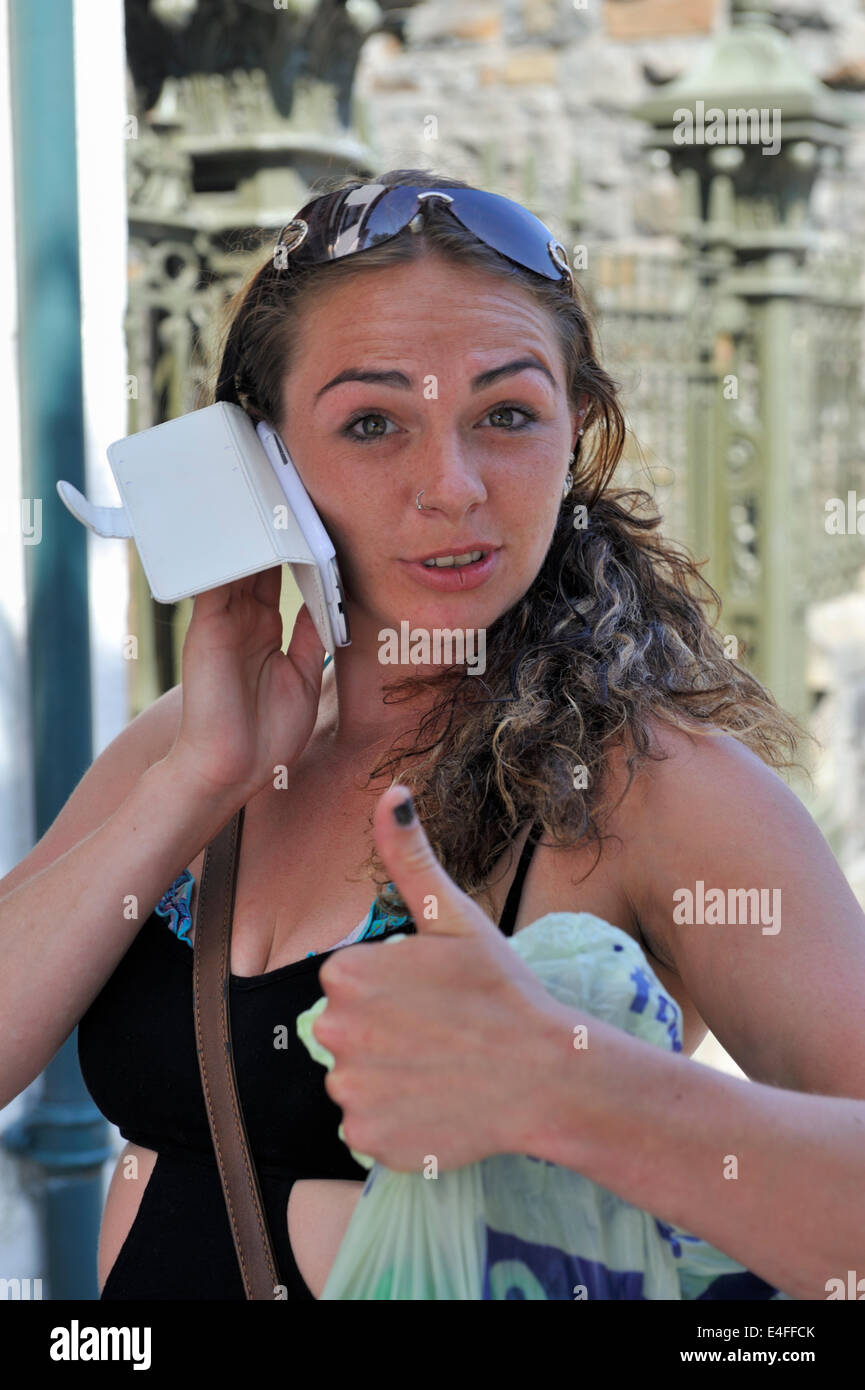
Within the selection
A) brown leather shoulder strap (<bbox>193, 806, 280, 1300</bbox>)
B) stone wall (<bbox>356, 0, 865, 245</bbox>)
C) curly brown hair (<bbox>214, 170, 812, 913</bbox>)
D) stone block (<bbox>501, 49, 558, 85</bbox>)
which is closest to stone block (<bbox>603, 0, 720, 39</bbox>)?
stone wall (<bbox>356, 0, 865, 245</bbox>)

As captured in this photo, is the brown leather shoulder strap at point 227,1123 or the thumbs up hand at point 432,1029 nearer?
the thumbs up hand at point 432,1029

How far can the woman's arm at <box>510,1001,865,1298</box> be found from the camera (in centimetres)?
112

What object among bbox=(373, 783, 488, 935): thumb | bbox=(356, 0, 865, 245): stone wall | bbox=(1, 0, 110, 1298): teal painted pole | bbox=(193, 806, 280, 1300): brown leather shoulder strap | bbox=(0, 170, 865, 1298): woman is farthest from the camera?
bbox=(356, 0, 865, 245): stone wall

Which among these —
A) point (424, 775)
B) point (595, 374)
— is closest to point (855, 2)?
point (595, 374)

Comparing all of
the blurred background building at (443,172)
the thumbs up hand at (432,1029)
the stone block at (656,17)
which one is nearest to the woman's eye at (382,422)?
the blurred background building at (443,172)

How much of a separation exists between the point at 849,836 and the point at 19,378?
4477 mm

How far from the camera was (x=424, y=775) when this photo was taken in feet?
5.47

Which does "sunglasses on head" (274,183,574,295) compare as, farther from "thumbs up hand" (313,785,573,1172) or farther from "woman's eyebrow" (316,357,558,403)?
→ "thumbs up hand" (313,785,573,1172)

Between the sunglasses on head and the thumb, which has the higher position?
the sunglasses on head

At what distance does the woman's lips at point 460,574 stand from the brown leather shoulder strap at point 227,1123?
432mm

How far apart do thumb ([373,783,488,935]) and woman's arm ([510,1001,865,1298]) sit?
10 centimetres

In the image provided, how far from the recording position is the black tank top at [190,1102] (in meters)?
1.51

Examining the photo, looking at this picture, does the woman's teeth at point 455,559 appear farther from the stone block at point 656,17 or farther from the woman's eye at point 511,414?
the stone block at point 656,17

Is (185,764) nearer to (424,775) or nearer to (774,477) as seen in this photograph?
(424,775)
